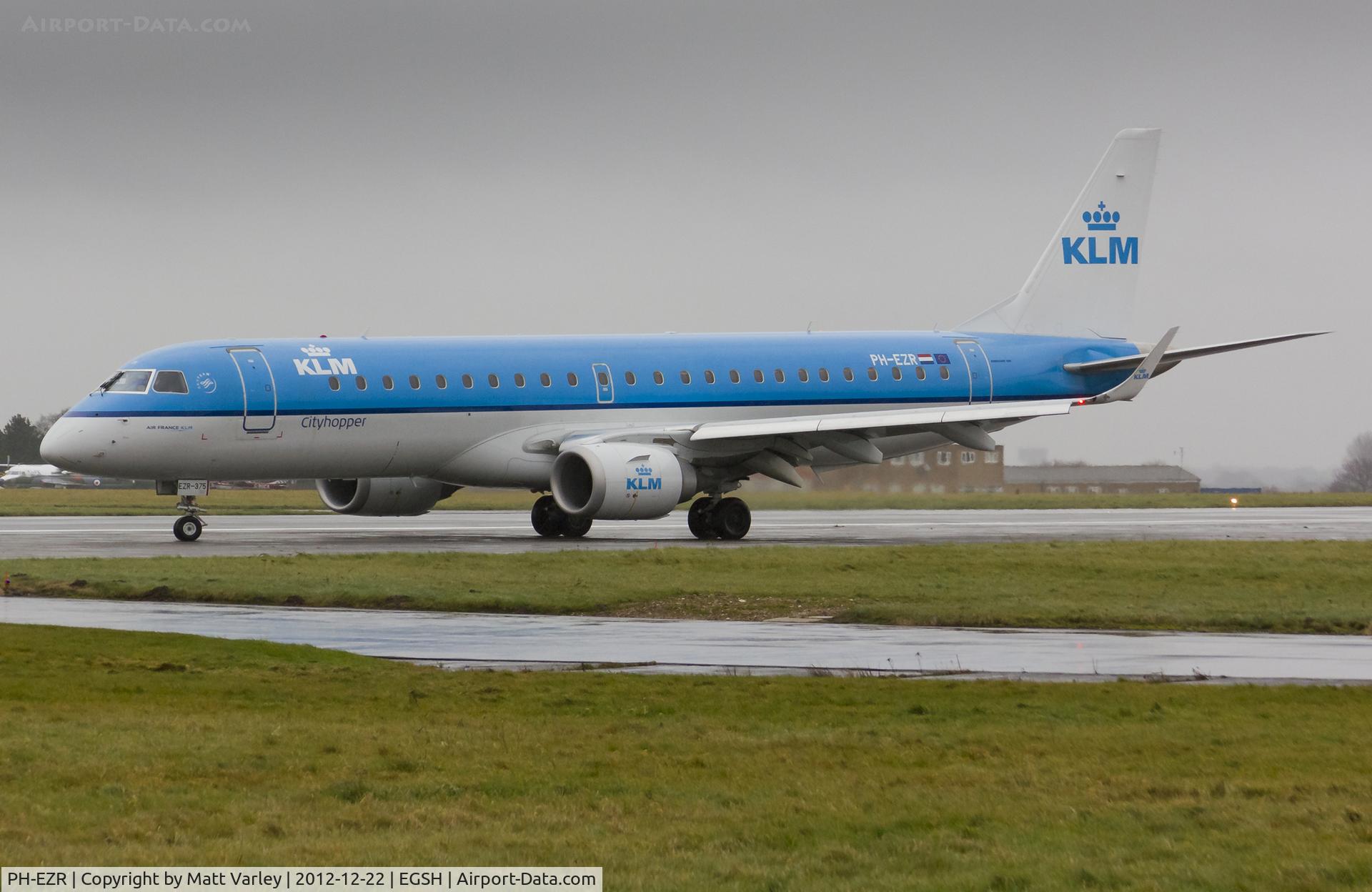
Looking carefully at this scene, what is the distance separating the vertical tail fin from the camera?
4653cm

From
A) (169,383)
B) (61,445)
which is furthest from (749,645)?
(61,445)

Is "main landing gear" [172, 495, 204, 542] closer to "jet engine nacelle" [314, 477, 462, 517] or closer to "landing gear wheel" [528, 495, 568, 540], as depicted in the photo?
"jet engine nacelle" [314, 477, 462, 517]

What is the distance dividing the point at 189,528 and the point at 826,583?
56.4ft

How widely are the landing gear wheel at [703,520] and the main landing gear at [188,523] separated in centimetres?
1054

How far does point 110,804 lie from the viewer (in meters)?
10.2

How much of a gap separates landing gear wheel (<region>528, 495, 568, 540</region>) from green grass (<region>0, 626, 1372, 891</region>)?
75.6 feet

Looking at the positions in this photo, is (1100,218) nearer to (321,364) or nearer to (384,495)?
(384,495)

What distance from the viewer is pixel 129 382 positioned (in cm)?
3547

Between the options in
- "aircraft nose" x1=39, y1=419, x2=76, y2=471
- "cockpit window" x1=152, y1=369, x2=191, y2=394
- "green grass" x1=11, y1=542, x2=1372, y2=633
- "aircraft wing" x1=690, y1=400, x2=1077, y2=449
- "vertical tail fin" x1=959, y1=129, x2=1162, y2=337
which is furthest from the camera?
"vertical tail fin" x1=959, y1=129, x2=1162, y2=337

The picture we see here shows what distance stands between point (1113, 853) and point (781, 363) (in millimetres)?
32257

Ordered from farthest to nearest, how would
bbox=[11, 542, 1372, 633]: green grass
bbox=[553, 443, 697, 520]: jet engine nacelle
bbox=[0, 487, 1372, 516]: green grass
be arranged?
bbox=[0, 487, 1372, 516]: green grass → bbox=[553, 443, 697, 520]: jet engine nacelle → bbox=[11, 542, 1372, 633]: green grass

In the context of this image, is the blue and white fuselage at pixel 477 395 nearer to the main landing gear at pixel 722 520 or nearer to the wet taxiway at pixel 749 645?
the main landing gear at pixel 722 520

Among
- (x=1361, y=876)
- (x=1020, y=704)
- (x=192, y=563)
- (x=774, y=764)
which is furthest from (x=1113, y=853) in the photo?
(x=192, y=563)
